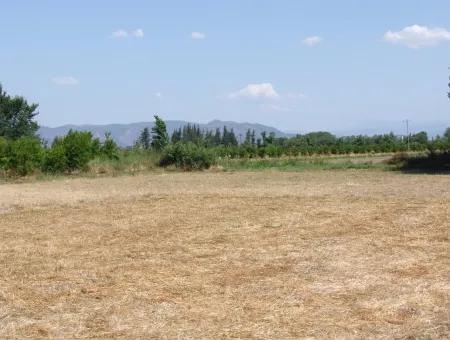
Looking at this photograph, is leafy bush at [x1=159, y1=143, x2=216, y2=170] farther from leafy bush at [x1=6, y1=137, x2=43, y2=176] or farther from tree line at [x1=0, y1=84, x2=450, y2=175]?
leafy bush at [x1=6, y1=137, x2=43, y2=176]

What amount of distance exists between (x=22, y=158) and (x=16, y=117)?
90.1 feet

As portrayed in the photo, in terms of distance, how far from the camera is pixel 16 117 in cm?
4766

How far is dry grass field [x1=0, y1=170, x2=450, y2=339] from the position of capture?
4.30m

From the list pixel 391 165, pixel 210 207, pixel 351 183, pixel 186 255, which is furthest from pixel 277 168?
pixel 186 255

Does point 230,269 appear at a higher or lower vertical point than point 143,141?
lower

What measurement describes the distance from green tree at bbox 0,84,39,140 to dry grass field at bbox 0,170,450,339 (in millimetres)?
37107

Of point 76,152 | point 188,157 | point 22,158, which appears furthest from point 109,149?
point 22,158

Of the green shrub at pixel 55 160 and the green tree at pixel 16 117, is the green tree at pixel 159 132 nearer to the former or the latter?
the green shrub at pixel 55 160

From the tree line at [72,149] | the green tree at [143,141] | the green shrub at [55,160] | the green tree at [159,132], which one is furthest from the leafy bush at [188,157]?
the green tree at [159,132]

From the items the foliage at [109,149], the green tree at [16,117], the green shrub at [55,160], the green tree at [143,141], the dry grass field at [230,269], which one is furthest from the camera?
the green tree at [16,117]

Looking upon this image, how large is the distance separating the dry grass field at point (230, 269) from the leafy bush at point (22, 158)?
10.6m

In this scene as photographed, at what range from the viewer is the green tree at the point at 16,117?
46.7m

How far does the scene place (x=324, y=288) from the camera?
5.24 meters

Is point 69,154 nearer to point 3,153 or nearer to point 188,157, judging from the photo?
point 3,153
